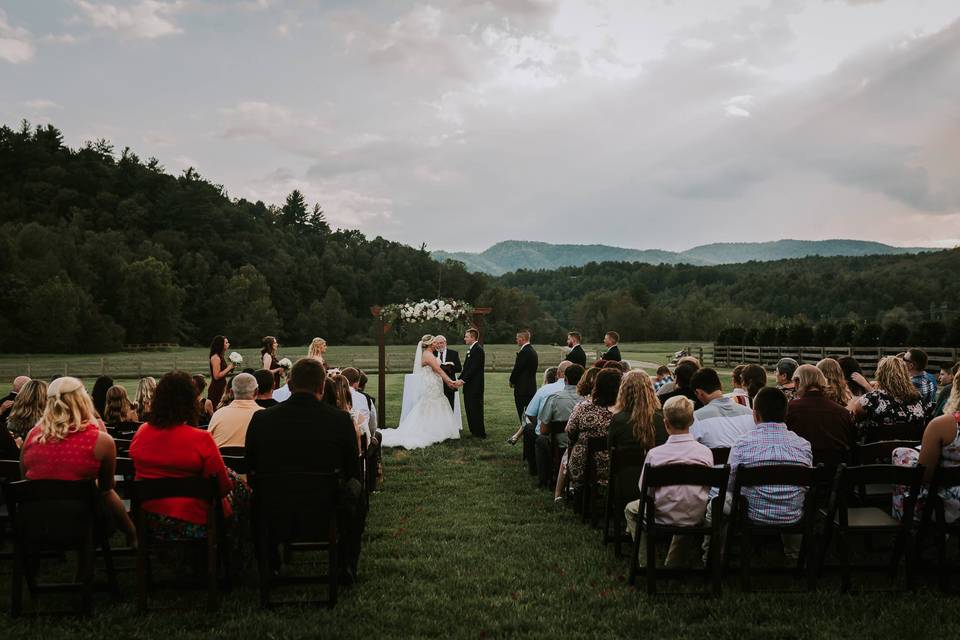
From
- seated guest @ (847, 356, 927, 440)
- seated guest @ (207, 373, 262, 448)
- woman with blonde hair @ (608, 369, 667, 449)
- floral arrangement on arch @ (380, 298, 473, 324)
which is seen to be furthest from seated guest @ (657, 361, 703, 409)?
floral arrangement on arch @ (380, 298, 473, 324)

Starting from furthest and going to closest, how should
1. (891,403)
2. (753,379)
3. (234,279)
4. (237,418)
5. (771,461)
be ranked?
(234,279) < (753,379) < (891,403) < (237,418) < (771,461)

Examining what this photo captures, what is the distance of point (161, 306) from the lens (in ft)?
240

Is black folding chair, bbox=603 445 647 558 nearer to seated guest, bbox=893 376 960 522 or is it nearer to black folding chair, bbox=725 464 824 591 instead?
black folding chair, bbox=725 464 824 591

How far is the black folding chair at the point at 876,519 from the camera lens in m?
4.89

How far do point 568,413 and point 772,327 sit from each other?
3885 cm

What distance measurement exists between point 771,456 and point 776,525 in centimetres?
48

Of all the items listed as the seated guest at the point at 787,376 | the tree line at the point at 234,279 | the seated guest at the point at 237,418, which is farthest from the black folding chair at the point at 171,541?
the tree line at the point at 234,279

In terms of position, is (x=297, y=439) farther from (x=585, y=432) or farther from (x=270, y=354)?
(x=270, y=354)

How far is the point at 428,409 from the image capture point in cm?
1348

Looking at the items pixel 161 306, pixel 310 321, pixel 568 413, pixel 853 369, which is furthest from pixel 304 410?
pixel 310 321

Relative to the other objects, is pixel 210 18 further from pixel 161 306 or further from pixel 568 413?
pixel 161 306

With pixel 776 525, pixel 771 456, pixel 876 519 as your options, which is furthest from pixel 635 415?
→ pixel 876 519

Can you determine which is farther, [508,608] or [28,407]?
[28,407]

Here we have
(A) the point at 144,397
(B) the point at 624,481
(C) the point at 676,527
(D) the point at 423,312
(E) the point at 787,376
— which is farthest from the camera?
(D) the point at 423,312
